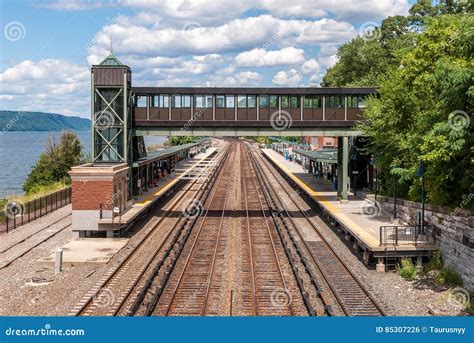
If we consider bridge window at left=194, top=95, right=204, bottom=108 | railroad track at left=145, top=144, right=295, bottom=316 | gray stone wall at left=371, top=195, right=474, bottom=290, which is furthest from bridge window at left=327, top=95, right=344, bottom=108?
gray stone wall at left=371, top=195, right=474, bottom=290

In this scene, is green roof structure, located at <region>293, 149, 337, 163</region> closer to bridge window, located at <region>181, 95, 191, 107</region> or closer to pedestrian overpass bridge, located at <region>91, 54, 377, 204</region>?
pedestrian overpass bridge, located at <region>91, 54, 377, 204</region>

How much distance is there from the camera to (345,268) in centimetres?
2402

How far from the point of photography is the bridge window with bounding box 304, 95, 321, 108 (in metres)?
39.3

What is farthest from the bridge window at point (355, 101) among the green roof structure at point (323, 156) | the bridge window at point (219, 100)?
the bridge window at point (219, 100)

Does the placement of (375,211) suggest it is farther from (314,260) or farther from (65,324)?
(65,324)

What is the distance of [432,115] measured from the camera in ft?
78.3

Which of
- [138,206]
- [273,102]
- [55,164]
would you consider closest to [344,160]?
[273,102]

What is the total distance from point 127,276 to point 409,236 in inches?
498

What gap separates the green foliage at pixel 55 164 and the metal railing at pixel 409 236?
44.1 meters

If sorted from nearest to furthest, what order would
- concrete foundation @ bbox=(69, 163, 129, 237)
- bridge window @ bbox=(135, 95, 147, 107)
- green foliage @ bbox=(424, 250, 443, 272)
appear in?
green foliage @ bbox=(424, 250, 443, 272)
concrete foundation @ bbox=(69, 163, 129, 237)
bridge window @ bbox=(135, 95, 147, 107)

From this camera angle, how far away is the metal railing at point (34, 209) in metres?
35.5

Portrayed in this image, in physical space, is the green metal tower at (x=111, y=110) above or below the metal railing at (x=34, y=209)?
above

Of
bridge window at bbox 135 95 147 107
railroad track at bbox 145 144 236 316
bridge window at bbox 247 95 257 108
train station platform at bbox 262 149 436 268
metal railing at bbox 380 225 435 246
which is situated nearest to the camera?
railroad track at bbox 145 144 236 316

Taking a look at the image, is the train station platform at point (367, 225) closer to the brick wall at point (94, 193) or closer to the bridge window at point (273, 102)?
the bridge window at point (273, 102)
